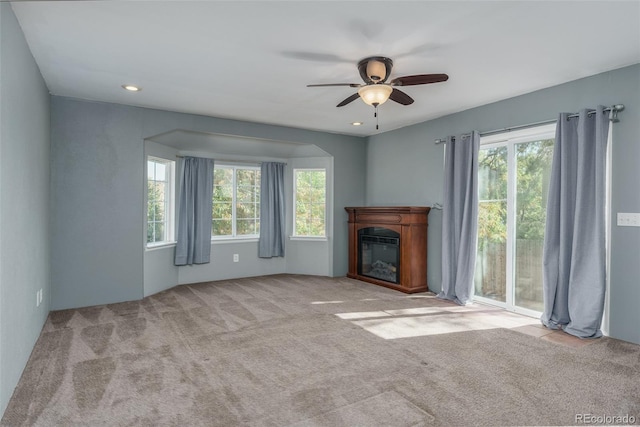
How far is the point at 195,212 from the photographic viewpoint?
5.53 m

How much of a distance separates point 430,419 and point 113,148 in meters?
4.46

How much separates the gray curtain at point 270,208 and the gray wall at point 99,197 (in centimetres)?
161

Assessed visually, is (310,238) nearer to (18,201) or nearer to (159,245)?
(159,245)

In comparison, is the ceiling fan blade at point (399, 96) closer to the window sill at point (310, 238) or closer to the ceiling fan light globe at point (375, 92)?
the ceiling fan light globe at point (375, 92)

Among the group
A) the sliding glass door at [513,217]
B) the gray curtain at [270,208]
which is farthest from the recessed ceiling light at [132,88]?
the sliding glass door at [513,217]

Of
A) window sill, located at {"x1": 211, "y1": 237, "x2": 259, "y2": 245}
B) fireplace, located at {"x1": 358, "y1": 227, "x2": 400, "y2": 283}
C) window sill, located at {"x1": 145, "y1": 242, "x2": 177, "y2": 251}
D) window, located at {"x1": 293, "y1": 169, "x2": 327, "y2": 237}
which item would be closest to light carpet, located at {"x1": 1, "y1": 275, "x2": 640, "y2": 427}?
window sill, located at {"x1": 145, "y1": 242, "x2": 177, "y2": 251}

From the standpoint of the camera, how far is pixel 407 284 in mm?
5055

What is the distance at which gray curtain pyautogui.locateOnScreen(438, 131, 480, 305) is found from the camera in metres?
4.41

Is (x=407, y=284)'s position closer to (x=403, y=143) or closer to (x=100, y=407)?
(x=403, y=143)

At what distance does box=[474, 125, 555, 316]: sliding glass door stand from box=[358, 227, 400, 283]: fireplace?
1185 mm

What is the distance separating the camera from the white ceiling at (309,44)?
91.0 inches

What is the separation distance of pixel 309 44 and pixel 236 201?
381cm

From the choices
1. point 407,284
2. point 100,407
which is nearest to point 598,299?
point 407,284

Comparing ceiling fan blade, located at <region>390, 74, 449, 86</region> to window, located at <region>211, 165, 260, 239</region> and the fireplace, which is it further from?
window, located at <region>211, 165, 260, 239</region>
